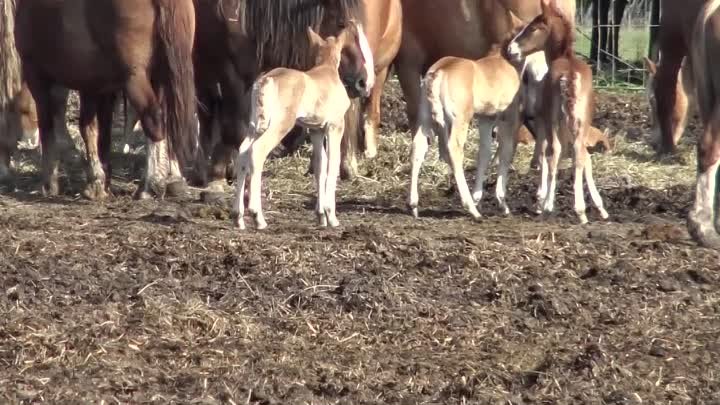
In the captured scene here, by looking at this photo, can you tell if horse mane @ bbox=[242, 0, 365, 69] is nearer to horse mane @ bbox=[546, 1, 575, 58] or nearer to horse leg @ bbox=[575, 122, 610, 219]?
horse mane @ bbox=[546, 1, 575, 58]

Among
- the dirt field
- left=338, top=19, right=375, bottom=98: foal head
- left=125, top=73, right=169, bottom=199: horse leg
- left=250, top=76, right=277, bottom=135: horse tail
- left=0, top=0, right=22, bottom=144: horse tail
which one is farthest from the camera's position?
left=0, top=0, right=22, bottom=144: horse tail

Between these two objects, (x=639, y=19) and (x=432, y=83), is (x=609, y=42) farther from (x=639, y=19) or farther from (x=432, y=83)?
(x=432, y=83)

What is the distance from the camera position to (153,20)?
404 inches

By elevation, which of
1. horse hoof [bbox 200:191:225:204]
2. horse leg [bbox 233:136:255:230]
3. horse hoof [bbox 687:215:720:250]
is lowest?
horse hoof [bbox 687:215:720:250]

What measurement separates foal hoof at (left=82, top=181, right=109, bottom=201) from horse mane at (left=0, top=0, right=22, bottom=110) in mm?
1876

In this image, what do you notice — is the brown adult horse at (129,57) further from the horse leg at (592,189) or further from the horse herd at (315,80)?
the horse leg at (592,189)

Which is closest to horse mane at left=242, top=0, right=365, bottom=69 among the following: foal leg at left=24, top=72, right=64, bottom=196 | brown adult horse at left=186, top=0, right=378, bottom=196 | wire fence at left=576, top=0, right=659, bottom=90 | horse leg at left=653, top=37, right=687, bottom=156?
brown adult horse at left=186, top=0, right=378, bottom=196

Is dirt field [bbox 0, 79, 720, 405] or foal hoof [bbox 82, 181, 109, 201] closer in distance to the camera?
dirt field [bbox 0, 79, 720, 405]

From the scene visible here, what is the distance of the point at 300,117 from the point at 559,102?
1.81 metres

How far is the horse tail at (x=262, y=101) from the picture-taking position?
28.4ft

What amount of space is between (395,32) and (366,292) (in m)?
5.33

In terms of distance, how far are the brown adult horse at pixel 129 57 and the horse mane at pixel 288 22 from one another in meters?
0.61

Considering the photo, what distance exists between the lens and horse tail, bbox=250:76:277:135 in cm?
866

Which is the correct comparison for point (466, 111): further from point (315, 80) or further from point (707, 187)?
point (707, 187)
